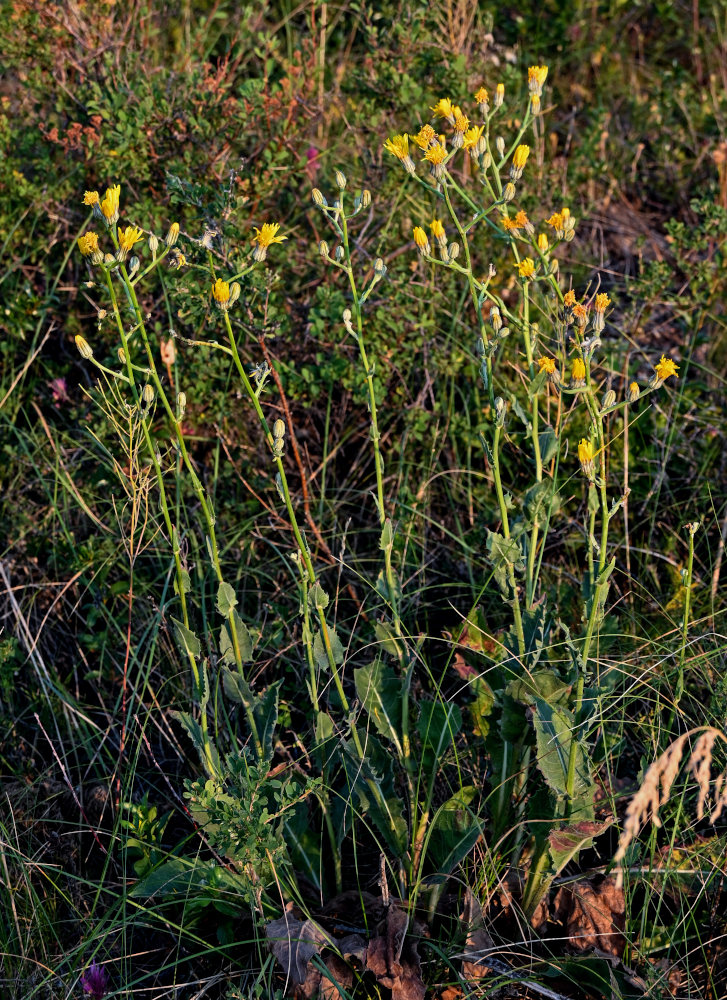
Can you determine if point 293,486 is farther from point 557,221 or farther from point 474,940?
point 474,940

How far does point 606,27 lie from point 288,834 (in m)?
3.67

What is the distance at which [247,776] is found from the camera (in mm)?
1715

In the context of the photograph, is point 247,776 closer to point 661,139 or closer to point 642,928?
point 642,928

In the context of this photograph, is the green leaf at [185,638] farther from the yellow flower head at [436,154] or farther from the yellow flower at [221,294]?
the yellow flower head at [436,154]

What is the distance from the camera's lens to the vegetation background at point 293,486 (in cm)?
187

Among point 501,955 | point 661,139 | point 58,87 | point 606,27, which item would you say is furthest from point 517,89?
point 501,955

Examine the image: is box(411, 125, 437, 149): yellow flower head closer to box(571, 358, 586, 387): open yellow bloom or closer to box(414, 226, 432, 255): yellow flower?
box(414, 226, 432, 255): yellow flower

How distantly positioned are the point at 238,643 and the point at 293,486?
3.21 feet

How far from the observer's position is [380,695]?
6.39ft

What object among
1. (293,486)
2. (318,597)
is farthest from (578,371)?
(293,486)

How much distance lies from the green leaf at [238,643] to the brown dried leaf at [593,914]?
77cm

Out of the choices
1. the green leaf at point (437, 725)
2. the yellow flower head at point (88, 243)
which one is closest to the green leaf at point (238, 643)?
the green leaf at point (437, 725)

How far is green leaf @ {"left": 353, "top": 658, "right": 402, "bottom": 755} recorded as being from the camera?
192 centimetres

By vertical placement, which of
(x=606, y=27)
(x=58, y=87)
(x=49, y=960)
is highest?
(x=606, y=27)
